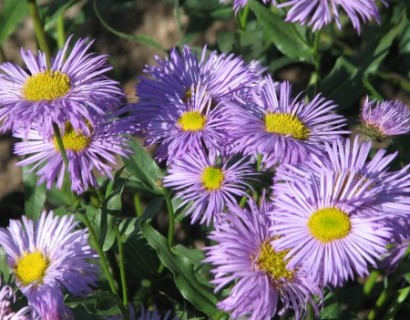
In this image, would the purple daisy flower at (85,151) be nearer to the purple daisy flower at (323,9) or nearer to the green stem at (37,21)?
the green stem at (37,21)

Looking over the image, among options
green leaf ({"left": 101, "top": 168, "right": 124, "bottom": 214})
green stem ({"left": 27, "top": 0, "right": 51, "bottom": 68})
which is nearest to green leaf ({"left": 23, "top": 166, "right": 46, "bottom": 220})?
green stem ({"left": 27, "top": 0, "right": 51, "bottom": 68})

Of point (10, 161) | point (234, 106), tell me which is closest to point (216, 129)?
point (234, 106)

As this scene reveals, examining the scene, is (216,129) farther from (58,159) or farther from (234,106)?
(58,159)

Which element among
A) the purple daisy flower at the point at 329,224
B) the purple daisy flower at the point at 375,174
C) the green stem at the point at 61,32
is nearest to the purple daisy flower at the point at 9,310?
the purple daisy flower at the point at 329,224

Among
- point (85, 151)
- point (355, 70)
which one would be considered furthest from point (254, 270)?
point (355, 70)

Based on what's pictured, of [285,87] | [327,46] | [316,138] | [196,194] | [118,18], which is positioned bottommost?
[196,194]
